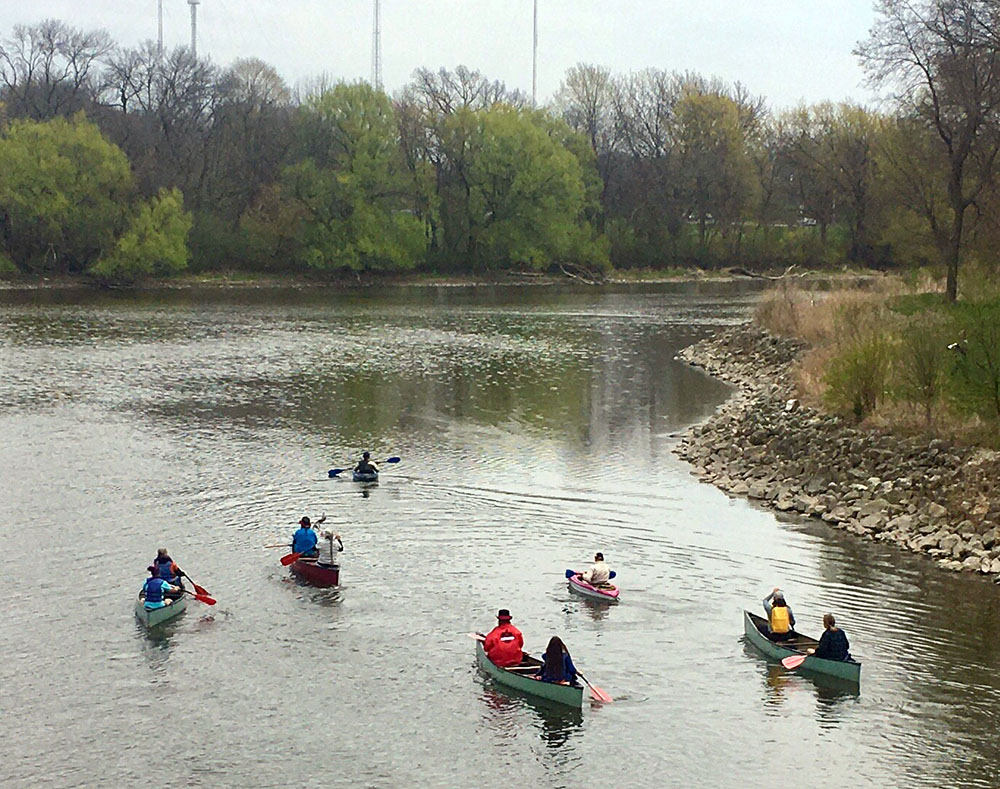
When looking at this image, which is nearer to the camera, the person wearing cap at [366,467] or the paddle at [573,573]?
the paddle at [573,573]

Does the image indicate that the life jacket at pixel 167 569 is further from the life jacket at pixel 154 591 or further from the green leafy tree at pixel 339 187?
the green leafy tree at pixel 339 187

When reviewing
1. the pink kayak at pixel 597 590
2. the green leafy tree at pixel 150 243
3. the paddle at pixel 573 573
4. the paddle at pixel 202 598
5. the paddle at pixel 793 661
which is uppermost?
the green leafy tree at pixel 150 243

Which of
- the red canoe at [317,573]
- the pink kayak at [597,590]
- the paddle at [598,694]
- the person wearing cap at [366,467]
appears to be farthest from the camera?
the person wearing cap at [366,467]

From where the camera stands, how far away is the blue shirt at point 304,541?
2877 cm

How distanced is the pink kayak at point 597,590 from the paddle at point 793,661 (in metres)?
4.45

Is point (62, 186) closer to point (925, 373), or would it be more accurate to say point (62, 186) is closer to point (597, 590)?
point (925, 373)

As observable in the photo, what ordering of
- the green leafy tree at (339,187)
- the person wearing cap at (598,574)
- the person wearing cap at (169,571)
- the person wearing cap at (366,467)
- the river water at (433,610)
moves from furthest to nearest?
the green leafy tree at (339,187)
the person wearing cap at (366,467)
the person wearing cap at (598,574)
the person wearing cap at (169,571)
the river water at (433,610)

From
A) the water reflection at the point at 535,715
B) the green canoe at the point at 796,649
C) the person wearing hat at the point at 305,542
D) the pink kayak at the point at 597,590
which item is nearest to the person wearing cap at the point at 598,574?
the pink kayak at the point at 597,590

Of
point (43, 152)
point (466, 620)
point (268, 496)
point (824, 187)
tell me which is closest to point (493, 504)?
point (268, 496)

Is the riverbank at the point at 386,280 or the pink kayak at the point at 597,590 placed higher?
the riverbank at the point at 386,280

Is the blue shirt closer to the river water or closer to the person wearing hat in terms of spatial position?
the person wearing hat

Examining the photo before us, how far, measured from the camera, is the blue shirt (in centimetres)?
2877

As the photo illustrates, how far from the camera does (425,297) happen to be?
108 m

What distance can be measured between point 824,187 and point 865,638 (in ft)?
348
